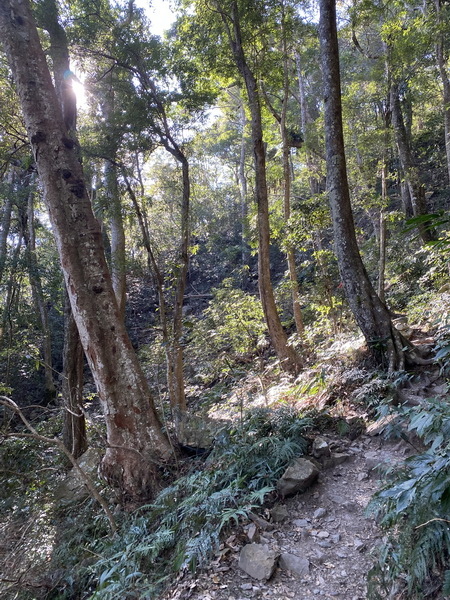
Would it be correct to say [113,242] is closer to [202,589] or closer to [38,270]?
[38,270]

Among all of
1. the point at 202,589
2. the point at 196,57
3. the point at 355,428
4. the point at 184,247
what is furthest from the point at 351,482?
the point at 196,57

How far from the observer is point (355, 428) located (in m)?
3.89

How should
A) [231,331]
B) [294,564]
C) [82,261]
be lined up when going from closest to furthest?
1. [294,564]
2. [82,261]
3. [231,331]

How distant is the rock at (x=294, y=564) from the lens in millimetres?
2350

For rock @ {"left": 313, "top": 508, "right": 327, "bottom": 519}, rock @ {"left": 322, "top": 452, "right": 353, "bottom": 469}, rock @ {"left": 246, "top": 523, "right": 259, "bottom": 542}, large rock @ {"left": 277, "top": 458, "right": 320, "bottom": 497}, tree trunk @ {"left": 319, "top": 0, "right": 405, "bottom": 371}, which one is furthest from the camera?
tree trunk @ {"left": 319, "top": 0, "right": 405, "bottom": 371}

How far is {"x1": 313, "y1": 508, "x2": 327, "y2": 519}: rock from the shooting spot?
2859 millimetres

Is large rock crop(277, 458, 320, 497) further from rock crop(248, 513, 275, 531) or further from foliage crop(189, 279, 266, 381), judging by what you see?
foliage crop(189, 279, 266, 381)

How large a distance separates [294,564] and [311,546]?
0.80 ft

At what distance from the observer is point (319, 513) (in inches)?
113

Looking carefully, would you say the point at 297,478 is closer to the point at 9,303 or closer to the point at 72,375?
the point at 72,375

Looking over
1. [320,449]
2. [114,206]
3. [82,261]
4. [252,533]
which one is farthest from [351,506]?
[114,206]

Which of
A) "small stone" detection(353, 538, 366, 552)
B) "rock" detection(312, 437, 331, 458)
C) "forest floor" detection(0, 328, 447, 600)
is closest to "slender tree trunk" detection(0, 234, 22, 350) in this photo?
"forest floor" detection(0, 328, 447, 600)

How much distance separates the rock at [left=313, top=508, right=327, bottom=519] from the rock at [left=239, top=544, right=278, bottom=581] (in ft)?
1.88

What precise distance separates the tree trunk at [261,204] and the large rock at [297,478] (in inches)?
154
